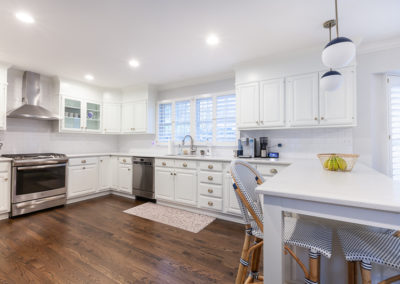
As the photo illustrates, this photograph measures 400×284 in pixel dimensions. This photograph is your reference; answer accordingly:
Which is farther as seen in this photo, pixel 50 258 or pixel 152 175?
pixel 152 175

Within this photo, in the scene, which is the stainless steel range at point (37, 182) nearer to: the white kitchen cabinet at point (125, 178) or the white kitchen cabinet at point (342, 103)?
the white kitchen cabinet at point (125, 178)

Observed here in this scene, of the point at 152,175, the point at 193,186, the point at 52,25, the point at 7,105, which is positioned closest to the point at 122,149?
the point at 152,175

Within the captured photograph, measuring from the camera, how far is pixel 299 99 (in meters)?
2.82

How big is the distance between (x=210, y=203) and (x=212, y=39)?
2.40 meters

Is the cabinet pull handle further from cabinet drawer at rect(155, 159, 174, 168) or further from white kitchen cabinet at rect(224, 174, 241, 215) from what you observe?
cabinet drawer at rect(155, 159, 174, 168)

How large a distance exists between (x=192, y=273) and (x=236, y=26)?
2.61m

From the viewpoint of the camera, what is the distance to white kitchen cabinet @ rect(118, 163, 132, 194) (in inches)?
166

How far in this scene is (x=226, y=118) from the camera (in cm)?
374

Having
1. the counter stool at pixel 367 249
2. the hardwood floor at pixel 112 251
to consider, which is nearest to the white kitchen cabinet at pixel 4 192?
the hardwood floor at pixel 112 251

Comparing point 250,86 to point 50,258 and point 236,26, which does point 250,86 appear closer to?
point 236,26

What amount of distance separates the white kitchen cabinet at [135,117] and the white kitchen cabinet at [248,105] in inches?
87.7

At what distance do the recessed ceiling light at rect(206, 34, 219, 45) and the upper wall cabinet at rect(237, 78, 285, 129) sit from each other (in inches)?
36.0

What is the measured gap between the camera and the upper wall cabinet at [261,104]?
296 cm

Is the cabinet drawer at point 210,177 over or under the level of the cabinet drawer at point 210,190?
over
